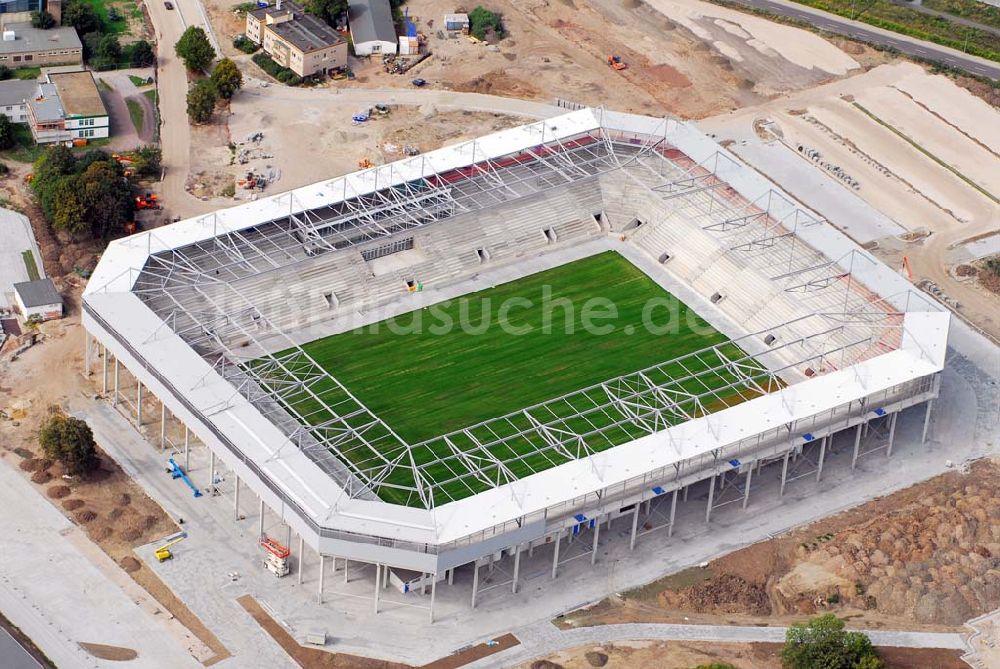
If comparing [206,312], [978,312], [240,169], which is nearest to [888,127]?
[978,312]

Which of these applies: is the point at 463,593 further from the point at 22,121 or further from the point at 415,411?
the point at 22,121

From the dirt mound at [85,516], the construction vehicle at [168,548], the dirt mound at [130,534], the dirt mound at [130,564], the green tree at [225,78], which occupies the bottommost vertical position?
the dirt mound at [130,564]

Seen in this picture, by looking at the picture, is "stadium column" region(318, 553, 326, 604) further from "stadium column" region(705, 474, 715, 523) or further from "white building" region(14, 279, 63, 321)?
"white building" region(14, 279, 63, 321)

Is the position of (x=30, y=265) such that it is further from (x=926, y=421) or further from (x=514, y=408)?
(x=926, y=421)

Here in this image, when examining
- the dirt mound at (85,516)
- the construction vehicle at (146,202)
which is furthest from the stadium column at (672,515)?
the construction vehicle at (146,202)

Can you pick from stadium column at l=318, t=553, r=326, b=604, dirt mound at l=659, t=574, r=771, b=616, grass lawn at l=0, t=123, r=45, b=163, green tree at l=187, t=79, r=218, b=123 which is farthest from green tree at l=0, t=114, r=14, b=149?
dirt mound at l=659, t=574, r=771, b=616

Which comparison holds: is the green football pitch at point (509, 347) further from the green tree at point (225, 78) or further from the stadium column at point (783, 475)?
the green tree at point (225, 78)

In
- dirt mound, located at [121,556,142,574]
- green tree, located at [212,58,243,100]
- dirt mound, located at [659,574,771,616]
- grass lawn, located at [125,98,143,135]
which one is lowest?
dirt mound, located at [659,574,771,616]
